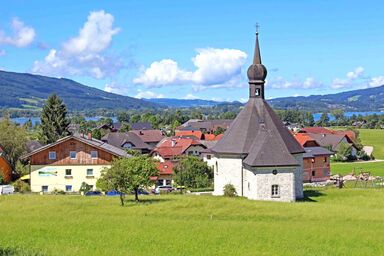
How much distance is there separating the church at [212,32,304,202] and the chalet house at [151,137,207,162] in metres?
42.5

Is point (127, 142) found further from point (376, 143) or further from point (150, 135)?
point (376, 143)

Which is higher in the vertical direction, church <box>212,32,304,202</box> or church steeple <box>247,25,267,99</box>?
church steeple <box>247,25,267,99</box>

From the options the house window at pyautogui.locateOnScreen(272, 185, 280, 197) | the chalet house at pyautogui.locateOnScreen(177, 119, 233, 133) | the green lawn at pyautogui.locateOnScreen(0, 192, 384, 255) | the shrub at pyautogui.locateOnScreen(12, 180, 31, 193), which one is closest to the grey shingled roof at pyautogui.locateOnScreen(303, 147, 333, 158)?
the green lawn at pyautogui.locateOnScreen(0, 192, 384, 255)

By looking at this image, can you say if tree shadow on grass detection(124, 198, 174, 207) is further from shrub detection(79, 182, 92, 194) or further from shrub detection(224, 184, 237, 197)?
shrub detection(79, 182, 92, 194)

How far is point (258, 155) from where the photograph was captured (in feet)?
135

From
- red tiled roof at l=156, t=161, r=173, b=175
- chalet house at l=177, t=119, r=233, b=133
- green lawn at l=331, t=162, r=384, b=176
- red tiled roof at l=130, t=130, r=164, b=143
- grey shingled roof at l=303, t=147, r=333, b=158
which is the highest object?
chalet house at l=177, t=119, r=233, b=133

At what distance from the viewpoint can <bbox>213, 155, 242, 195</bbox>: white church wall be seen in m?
44.3

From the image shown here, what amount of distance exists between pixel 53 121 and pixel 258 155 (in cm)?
4977

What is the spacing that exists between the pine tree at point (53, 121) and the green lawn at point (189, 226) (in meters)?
44.2

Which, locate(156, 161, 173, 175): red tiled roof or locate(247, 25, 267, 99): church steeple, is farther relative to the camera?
locate(156, 161, 173, 175): red tiled roof

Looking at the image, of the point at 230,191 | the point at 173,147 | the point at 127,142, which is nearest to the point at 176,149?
the point at 173,147

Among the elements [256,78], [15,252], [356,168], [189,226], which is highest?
[256,78]

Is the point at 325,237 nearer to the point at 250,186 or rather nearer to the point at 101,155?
the point at 250,186

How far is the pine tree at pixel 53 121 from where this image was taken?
82875 millimetres
